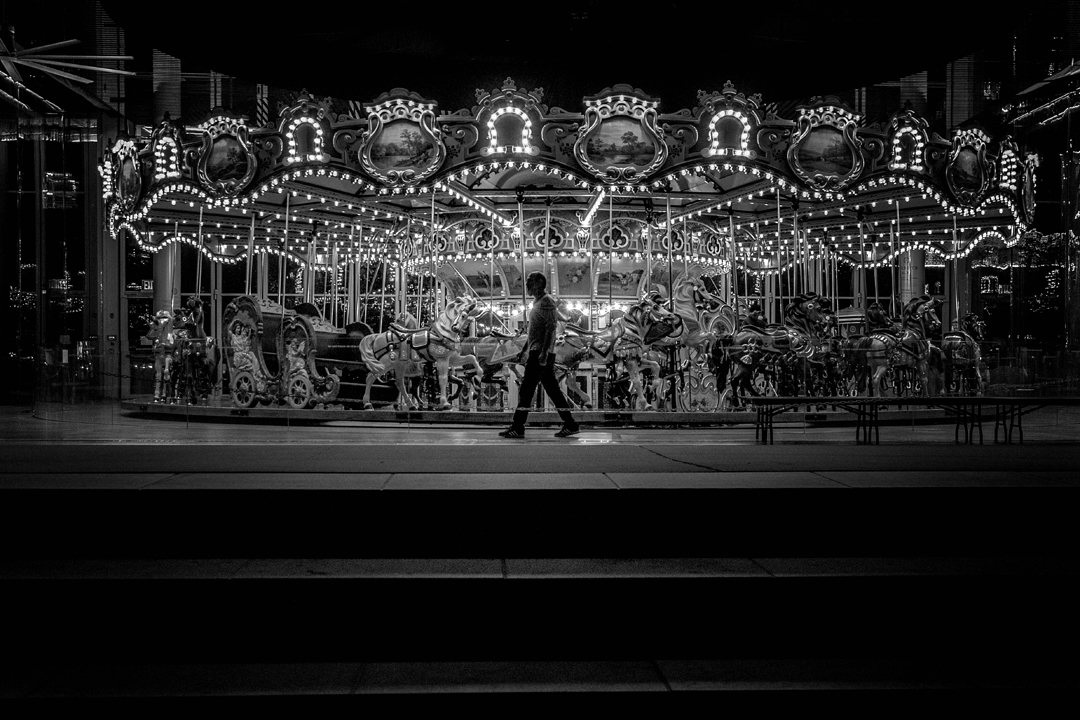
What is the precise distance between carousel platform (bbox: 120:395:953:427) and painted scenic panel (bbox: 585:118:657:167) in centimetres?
351

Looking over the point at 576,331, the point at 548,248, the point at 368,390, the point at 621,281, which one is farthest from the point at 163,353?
the point at 621,281

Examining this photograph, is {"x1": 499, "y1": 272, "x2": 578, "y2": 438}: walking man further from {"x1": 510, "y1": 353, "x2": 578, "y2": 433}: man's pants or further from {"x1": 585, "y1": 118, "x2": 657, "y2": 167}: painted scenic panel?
{"x1": 585, "y1": 118, "x2": 657, "y2": 167}: painted scenic panel

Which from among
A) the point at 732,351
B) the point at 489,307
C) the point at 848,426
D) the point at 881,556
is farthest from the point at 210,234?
the point at 881,556

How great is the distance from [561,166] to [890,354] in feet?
19.5

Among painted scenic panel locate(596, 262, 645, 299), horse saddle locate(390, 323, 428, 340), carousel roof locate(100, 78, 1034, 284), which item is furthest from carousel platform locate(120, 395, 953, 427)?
painted scenic panel locate(596, 262, 645, 299)

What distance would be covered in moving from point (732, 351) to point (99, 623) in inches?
422

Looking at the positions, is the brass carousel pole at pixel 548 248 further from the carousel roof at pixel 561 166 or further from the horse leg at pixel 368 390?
the horse leg at pixel 368 390

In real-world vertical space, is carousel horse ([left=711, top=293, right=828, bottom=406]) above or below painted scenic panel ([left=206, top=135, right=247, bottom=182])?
below

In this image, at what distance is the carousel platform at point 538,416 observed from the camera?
1350 cm

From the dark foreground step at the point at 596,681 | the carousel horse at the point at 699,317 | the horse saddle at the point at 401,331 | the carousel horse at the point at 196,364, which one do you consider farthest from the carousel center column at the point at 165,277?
the dark foreground step at the point at 596,681

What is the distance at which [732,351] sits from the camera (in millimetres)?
13922

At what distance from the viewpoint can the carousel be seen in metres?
12.9

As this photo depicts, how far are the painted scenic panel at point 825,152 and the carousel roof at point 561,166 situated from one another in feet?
0.06

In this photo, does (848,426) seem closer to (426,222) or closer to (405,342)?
(405,342)
